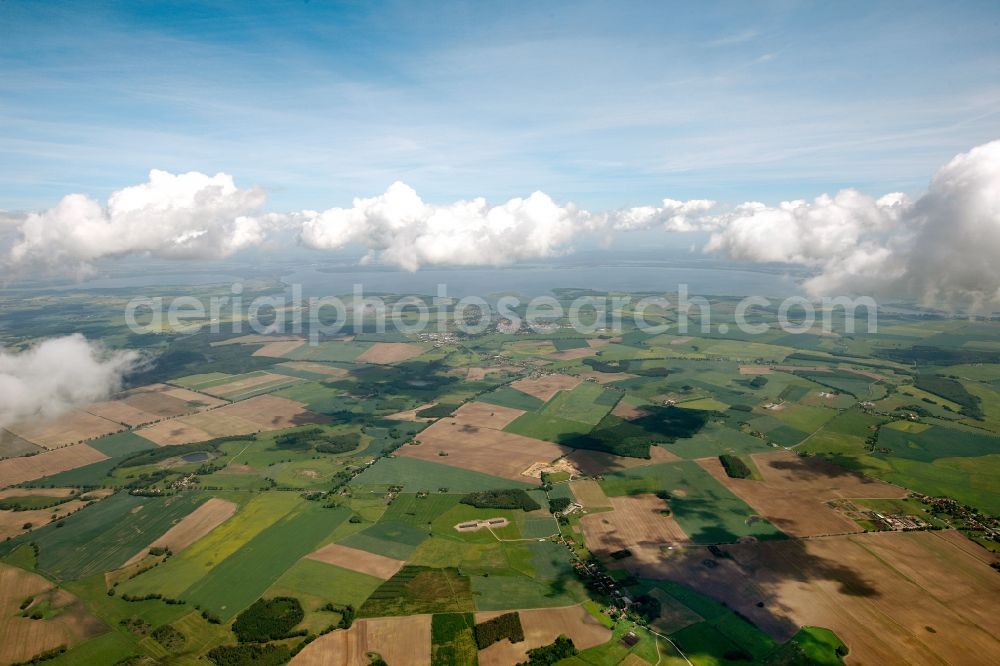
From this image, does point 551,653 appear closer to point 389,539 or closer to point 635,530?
point 635,530

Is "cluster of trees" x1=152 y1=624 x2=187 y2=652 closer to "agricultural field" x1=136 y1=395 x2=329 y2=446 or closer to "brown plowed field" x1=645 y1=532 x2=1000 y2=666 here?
"brown plowed field" x1=645 y1=532 x2=1000 y2=666

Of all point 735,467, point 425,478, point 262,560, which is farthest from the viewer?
point 425,478

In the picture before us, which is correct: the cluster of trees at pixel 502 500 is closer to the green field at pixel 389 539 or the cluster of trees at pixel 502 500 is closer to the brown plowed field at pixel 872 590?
the green field at pixel 389 539

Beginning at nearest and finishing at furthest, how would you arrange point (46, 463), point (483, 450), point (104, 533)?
point (104, 533) → point (46, 463) → point (483, 450)

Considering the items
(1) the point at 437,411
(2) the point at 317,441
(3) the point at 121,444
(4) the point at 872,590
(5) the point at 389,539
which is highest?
(1) the point at 437,411

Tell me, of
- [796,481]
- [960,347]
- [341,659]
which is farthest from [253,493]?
[960,347]

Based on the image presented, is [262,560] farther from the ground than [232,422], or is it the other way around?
[232,422]

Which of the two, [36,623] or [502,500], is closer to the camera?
[36,623]

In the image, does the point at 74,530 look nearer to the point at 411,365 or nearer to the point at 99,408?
the point at 99,408

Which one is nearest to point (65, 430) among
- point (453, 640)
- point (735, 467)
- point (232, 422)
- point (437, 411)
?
point (232, 422)
